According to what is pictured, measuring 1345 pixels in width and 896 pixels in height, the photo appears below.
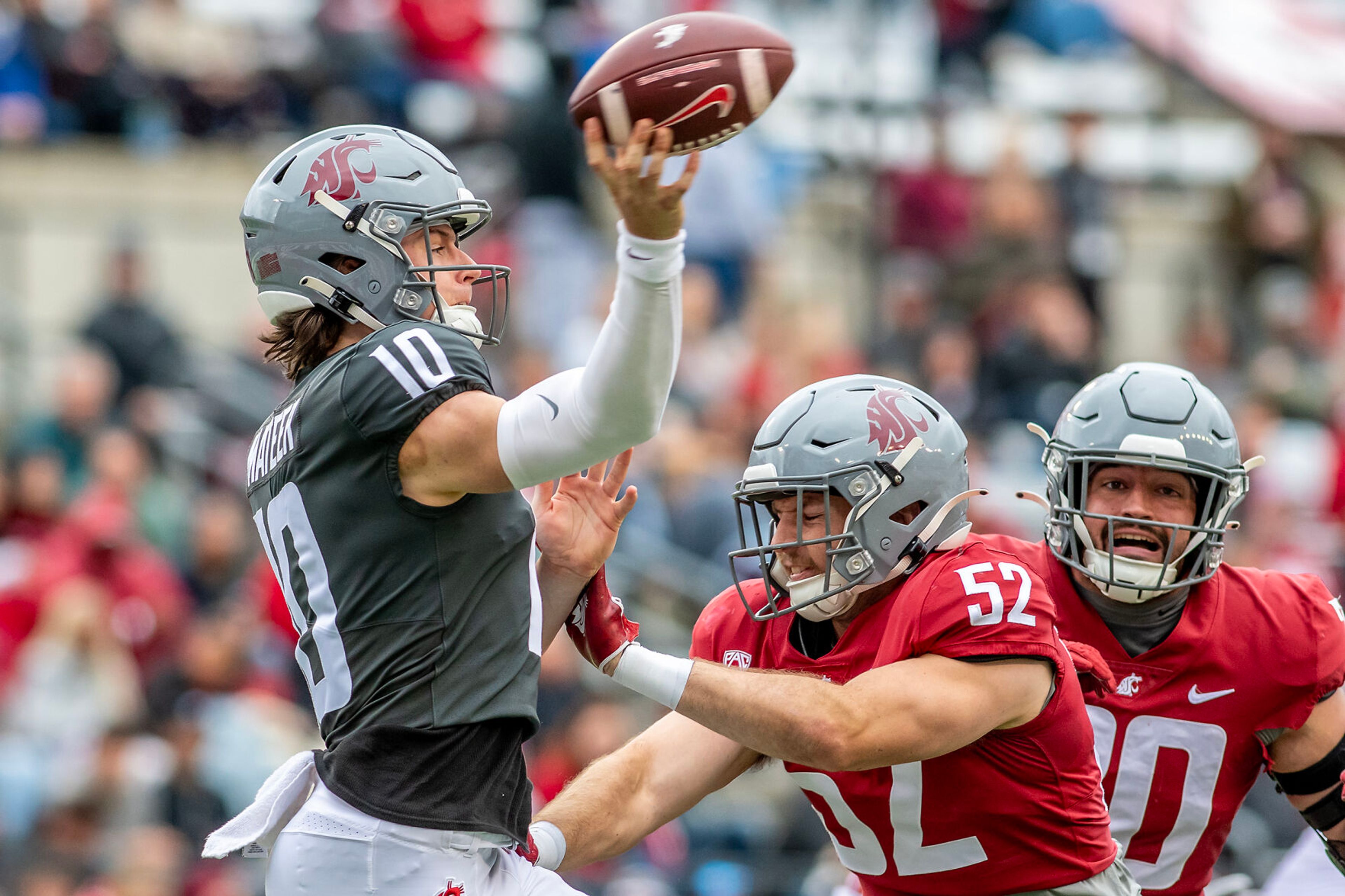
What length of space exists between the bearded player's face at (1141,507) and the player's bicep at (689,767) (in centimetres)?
100

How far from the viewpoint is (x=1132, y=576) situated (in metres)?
4.12

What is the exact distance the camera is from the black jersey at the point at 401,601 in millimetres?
3070

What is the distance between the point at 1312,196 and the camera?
1216 centimetres

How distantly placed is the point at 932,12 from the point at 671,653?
18.3 ft

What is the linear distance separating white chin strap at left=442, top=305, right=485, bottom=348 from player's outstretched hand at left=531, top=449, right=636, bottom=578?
386 mm

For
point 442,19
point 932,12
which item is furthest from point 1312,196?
point 442,19

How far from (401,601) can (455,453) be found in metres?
0.31

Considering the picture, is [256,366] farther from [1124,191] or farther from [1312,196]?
[1312,196]

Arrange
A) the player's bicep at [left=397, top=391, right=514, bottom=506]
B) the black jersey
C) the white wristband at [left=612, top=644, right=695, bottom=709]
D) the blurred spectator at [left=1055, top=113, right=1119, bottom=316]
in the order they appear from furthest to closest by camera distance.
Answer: the blurred spectator at [left=1055, top=113, right=1119, bottom=316] < the white wristband at [left=612, top=644, right=695, bottom=709] < the black jersey < the player's bicep at [left=397, top=391, right=514, bottom=506]

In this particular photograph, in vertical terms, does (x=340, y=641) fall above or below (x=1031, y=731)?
above

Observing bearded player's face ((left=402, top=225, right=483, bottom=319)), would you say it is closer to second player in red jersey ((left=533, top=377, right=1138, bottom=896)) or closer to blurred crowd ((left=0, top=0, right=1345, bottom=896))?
second player in red jersey ((left=533, top=377, right=1138, bottom=896))

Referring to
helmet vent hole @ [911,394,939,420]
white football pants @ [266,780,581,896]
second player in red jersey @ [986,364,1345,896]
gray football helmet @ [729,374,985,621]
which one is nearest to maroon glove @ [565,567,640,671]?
gray football helmet @ [729,374,985,621]

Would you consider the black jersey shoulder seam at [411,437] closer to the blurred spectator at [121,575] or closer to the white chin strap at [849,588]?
the white chin strap at [849,588]

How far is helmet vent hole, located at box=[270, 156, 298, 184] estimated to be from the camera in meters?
3.44
